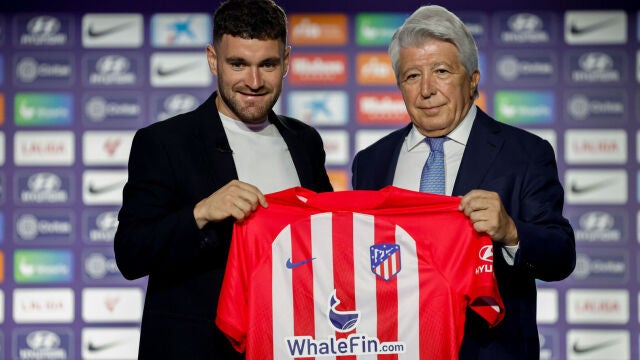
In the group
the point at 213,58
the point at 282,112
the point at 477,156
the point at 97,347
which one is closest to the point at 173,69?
the point at 282,112

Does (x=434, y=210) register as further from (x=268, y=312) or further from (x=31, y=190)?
(x=31, y=190)

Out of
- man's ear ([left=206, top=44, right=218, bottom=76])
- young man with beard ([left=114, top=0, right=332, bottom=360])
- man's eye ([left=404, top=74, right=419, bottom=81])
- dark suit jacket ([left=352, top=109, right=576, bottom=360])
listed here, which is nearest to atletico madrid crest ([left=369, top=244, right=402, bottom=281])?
dark suit jacket ([left=352, top=109, right=576, bottom=360])

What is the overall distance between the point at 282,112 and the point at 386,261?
2.49 m

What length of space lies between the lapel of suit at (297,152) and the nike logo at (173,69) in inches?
83.4

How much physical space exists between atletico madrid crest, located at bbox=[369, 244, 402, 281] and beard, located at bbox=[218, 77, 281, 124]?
1.62 ft

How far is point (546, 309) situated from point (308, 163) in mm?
2481

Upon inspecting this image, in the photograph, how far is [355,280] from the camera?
1.81 metres

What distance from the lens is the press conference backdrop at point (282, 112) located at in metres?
4.18

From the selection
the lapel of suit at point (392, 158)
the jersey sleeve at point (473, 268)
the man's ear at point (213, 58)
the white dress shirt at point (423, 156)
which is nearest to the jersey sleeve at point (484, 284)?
the jersey sleeve at point (473, 268)

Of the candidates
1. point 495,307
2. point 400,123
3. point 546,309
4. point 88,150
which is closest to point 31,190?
point 88,150

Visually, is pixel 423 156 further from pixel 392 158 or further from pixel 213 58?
pixel 213 58

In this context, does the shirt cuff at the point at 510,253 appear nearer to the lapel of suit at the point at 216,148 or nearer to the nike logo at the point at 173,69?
the lapel of suit at the point at 216,148

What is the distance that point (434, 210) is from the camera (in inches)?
70.6

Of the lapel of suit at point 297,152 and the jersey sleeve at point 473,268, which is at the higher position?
the lapel of suit at point 297,152
